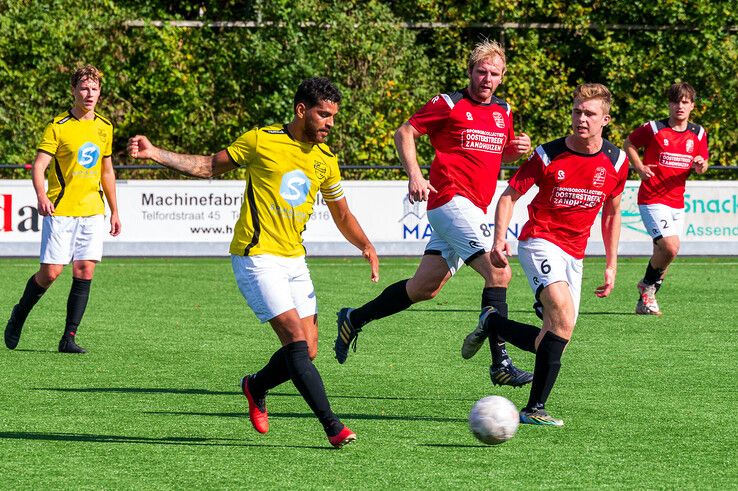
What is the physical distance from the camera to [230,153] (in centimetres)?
630

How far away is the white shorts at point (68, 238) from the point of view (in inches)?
384

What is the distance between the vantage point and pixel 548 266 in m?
6.97

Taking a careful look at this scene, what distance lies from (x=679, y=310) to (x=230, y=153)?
7.67 metres

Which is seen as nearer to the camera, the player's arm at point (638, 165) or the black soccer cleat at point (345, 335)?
the black soccer cleat at point (345, 335)

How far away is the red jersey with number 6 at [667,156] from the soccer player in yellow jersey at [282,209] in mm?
6965

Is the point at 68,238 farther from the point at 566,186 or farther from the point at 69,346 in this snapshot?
the point at 566,186

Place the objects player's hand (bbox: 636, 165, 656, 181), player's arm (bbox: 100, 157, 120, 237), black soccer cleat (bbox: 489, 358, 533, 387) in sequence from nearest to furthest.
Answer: black soccer cleat (bbox: 489, 358, 533, 387), player's arm (bbox: 100, 157, 120, 237), player's hand (bbox: 636, 165, 656, 181)

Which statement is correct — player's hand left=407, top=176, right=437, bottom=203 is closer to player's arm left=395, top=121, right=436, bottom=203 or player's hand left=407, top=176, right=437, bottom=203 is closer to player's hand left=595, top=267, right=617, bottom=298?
player's arm left=395, top=121, right=436, bottom=203

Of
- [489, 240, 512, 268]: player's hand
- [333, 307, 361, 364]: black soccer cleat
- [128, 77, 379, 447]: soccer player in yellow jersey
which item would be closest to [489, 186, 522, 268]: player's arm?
[489, 240, 512, 268]: player's hand

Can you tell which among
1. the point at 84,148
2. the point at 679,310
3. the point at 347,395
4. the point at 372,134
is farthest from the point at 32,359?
the point at 372,134

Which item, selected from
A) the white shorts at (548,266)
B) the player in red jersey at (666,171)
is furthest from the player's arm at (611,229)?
the player in red jersey at (666,171)

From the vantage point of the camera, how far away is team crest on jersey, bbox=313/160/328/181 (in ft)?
20.9

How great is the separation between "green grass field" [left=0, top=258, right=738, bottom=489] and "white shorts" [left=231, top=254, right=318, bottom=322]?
0.67m

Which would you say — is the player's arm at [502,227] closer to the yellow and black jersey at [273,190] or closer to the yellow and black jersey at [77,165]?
the yellow and black jersey at [273,190]
